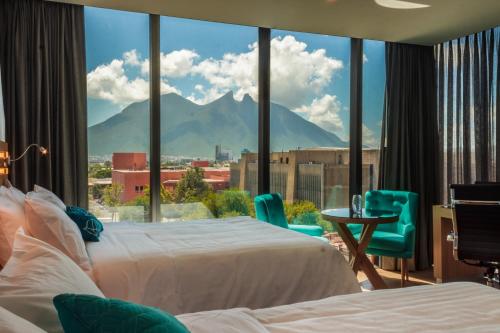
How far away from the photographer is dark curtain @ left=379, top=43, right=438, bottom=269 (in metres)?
5.22

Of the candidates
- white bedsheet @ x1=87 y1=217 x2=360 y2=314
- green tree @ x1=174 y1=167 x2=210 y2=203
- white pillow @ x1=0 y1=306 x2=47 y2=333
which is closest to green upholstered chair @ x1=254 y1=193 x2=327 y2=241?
green tree @ x1=174 y1=167 x2=210 y2=203

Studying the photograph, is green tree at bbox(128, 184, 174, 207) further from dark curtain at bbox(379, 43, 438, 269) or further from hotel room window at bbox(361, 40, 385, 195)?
dark curtain at bbox(379, 43, 438, 269)

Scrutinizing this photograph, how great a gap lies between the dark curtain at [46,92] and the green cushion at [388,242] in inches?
115

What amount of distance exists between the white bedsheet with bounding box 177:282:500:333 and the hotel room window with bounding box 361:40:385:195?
11.5 ft

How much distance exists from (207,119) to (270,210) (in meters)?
1.24

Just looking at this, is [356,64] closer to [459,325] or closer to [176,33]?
[176,33]

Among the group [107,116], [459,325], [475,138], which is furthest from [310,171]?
[459,325]

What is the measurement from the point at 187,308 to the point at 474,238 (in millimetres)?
2491

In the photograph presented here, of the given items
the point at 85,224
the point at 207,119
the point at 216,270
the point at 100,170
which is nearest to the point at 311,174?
the point at 207,119

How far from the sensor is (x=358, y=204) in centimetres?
413

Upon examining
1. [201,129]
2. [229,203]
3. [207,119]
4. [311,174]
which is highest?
[207,119]

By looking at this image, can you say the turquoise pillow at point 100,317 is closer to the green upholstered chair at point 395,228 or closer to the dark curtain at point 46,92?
the dark curtain at point 46,92

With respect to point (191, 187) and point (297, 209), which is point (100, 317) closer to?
point (191, 187)

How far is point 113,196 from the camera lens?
424cm
